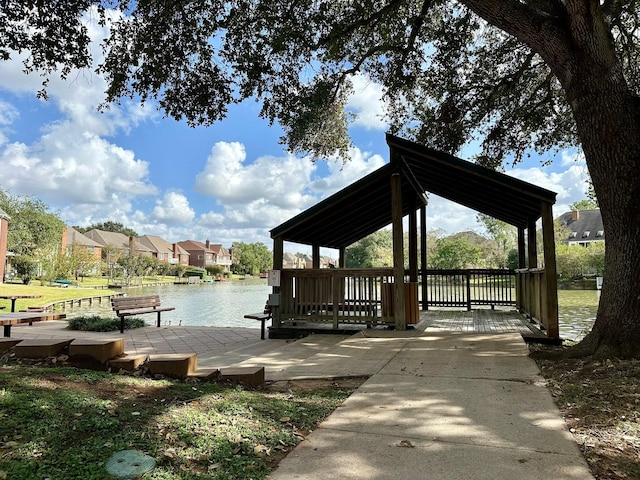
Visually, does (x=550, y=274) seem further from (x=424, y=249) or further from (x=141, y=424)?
(x=141, y=424)

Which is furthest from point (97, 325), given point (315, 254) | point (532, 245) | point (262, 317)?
point (532, 245)

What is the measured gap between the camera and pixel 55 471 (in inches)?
86.4

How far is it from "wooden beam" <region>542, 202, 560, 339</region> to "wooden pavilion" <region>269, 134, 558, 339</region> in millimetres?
14

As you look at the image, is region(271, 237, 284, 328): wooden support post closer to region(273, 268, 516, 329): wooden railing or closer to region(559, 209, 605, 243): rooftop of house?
region(273, 268, 516, 329): wooden railing

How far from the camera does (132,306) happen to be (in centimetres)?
1052

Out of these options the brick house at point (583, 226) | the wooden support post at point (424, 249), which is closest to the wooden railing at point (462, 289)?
the wooden support post at point (424, 249)

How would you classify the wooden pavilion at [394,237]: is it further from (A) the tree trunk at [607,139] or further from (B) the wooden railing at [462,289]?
(B) the wooden railing at [462,289]

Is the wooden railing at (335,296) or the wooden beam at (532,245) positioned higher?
the wooden beam at (532,245)

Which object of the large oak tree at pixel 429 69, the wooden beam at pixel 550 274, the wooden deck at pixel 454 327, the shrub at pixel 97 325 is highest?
the large oak tree at pixel 429 69

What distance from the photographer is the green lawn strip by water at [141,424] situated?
7.68 feet

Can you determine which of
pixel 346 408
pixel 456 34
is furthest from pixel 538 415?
pixel 456 34

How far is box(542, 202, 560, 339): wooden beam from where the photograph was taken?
6.96 m

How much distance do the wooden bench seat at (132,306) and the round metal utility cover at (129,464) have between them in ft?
26.4

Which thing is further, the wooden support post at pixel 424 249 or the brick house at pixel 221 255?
the brick house at pixel 221 255
